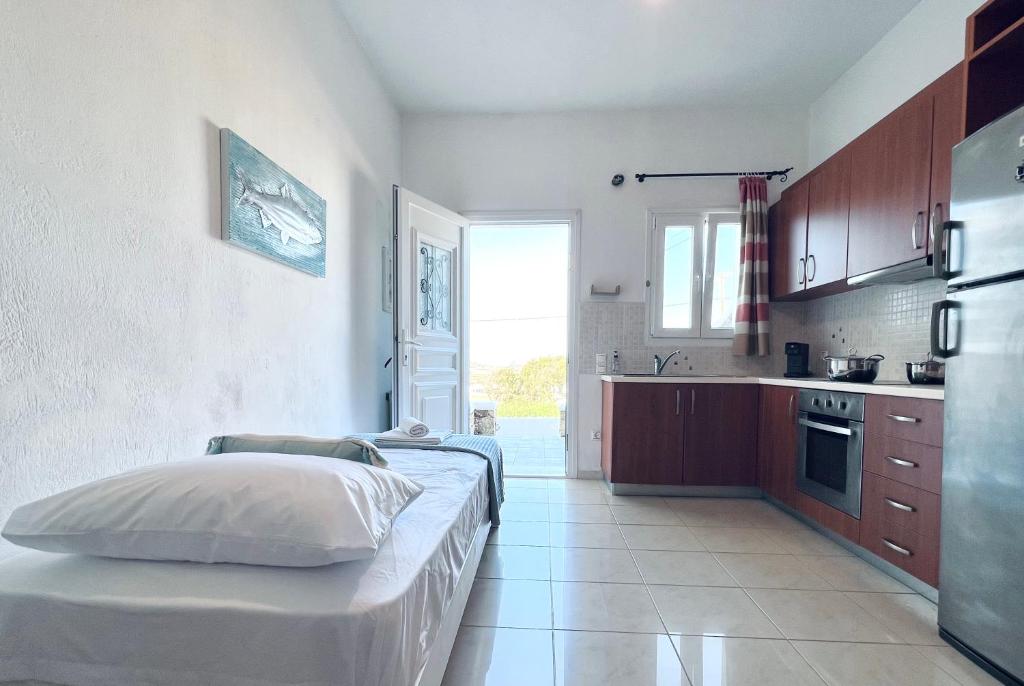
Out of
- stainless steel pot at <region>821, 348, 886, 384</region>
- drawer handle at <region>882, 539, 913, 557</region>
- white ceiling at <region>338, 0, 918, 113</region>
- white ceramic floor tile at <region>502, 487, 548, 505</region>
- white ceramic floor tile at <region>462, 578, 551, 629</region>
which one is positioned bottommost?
white ceramic floor tile at <region>502, 487, 548, 505</region>

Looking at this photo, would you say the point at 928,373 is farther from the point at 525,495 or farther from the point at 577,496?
the point at 525,495

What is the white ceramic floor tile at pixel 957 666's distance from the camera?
1.37 m

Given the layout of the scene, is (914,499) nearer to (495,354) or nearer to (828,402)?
(828,402)

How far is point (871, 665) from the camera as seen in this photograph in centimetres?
143

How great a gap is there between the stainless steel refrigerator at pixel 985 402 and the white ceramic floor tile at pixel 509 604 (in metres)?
1.44

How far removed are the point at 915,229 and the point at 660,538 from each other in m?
2.08

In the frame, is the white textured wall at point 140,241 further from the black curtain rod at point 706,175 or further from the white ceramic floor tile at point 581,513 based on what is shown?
the black curtain rod at point 706,175

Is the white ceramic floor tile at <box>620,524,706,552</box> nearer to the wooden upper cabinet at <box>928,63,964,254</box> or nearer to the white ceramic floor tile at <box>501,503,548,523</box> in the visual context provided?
the white ceramic floor tile at <box>501,503,548,523</box>

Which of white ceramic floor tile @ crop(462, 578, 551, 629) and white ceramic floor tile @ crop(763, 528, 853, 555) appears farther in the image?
white ceramic floor tile @ crop(763, 528, 853, 555)

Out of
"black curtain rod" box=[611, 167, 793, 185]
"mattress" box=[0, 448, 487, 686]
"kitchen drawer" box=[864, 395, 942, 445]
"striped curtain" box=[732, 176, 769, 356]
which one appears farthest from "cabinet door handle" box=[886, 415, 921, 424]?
"black curtain rod" box=[611, 167, 793, 185]

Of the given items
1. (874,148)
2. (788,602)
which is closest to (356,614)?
(788,602)

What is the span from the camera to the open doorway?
617 centimetres

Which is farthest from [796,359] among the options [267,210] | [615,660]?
[267,210]

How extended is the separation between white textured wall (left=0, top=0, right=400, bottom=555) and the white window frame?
2671mm
